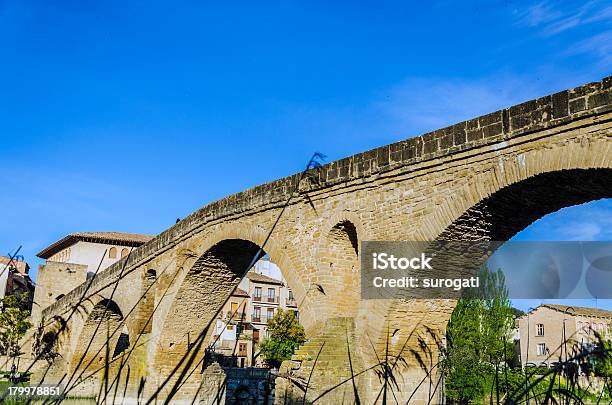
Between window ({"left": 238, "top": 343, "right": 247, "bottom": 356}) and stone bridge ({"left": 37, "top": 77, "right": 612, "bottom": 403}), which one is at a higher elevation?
stone bridge ({"left": 37, "top": 77, "right": 612, "bottom": 403})

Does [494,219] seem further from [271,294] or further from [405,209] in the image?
[271,294]

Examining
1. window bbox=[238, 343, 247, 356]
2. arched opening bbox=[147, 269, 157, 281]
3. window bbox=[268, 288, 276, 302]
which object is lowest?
window bbox=[238, 343, 247, 356]

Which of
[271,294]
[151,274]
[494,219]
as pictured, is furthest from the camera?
[271,294]

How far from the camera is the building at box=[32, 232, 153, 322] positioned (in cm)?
2925

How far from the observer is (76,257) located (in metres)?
38.2

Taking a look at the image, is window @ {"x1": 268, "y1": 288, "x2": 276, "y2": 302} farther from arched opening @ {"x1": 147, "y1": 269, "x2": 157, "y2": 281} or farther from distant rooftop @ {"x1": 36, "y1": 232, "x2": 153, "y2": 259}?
arched opening @ {"x1": 147, "y1": 269, "x2": 157, "y2": 281}

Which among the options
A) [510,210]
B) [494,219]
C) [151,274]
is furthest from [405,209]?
[151,274]

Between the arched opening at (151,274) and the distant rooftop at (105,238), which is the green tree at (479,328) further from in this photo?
the distant rooftop at (105,238)

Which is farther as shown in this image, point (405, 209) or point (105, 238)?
point (105, 238)

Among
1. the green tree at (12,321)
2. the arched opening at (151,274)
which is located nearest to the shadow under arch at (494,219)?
the green tree at (12,321)

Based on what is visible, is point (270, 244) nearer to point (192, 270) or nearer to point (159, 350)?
point (192, 270)

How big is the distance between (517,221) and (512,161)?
3.98 ft

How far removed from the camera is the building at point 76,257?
1152 inches

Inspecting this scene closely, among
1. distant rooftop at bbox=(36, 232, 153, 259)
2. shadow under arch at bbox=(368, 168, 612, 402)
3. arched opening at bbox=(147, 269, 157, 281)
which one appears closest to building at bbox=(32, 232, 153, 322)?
distant rooftop at bbox=(36, 232, 153, 259)
